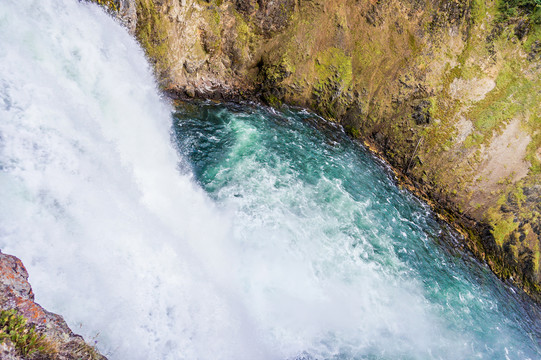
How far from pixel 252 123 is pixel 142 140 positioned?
7.75m

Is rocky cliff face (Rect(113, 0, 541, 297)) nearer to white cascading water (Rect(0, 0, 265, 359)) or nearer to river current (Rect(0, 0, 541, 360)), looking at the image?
river current (Rect(0, 0, 541, 360))

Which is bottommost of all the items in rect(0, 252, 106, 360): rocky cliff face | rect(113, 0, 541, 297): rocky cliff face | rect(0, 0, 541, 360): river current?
rect(0, 0, 541, 360): river current

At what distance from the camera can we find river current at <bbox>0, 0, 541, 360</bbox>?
793 cm

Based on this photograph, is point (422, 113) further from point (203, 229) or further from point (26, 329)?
point (26, 329)

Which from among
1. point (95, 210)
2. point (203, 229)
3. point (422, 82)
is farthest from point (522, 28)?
point (95, 210)

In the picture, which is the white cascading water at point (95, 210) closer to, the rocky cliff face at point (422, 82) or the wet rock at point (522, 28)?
the rocky cliff face at point (422, 82)

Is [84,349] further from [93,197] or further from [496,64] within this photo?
[496,64]

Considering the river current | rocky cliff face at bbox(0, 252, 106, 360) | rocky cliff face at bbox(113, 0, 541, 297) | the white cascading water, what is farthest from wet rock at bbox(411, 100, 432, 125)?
rocky cliff face at bbox(0, 252, 106, 360)

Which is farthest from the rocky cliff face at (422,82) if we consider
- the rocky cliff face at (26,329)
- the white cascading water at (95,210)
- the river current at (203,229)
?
the rocky cliff face at (26,329)

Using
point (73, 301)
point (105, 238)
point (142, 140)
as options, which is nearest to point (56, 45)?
point (142, 140)

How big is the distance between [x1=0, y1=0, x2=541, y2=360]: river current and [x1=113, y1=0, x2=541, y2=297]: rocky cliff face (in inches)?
82.3

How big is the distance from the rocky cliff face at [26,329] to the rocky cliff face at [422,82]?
49.9 feet

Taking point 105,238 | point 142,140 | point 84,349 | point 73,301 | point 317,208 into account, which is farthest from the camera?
point 317,208

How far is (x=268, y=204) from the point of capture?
15.2 metres
